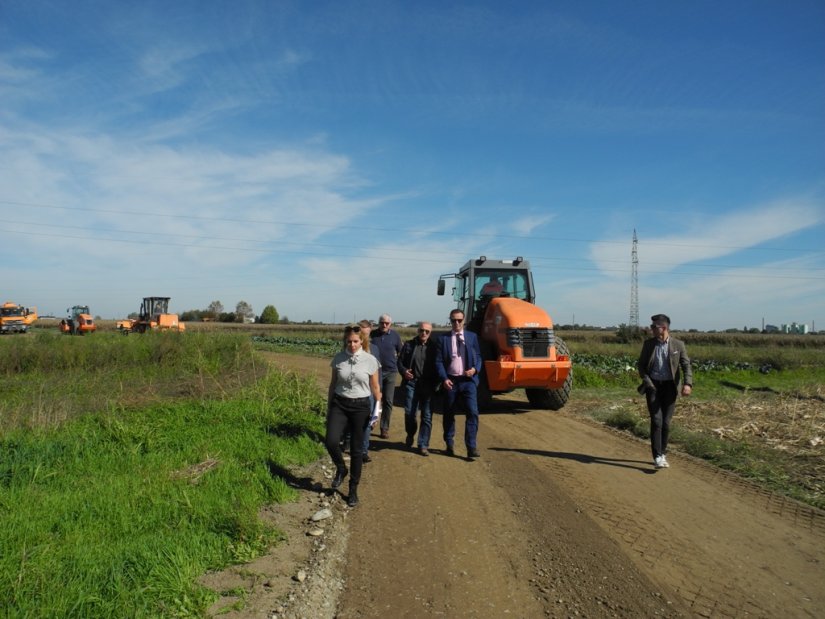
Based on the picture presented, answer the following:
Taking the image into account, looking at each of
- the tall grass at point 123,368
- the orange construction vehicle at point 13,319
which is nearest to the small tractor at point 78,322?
the orange construction vehicle at point 13,319

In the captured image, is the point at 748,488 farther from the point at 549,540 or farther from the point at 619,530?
the point at 549,540

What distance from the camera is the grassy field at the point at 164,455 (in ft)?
13.0

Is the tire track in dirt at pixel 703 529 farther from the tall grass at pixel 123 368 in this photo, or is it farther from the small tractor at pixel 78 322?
the small tractor at pixel 78 322

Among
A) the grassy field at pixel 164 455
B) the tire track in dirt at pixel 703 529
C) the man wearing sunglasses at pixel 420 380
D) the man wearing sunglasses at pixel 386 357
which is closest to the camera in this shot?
the grassy field at pixel 164 455

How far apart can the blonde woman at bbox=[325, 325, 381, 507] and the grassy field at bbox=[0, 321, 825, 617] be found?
74 cm

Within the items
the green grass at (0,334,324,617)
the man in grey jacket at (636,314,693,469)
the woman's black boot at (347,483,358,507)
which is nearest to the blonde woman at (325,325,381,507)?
the woman's black boot at (347,483,358,507)

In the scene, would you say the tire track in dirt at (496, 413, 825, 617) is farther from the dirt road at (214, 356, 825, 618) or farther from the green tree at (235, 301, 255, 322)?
the green tree at (235, 301, 255, 322)

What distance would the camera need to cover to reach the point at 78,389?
12961 millimetres

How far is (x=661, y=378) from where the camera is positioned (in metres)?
7.59

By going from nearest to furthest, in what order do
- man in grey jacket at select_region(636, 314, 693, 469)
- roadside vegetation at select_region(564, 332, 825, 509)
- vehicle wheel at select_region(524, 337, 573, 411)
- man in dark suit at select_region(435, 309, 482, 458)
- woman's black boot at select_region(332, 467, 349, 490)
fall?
woman's black boot at select_region(332, 467, 349, 490) → roadside vegetation at select_region(564, 332, 825, 509) → man in grey jacket at select_region(636, 314, 693, 469) → man in dark suit at select_region(435, 309, 482, 458) → vehicle wheel at select_region(524, 337, 573, 411)

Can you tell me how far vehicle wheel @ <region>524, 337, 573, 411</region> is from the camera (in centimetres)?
1180

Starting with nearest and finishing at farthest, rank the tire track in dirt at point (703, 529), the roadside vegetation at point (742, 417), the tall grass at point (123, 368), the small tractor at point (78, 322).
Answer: the tire track in dirt at point (703, 529), the roadside vegetation at point (742, 417), the tall grass at point (123, 368), the small tractor at point (78, 322)

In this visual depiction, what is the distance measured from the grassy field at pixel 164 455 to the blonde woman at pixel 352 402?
2.42ft

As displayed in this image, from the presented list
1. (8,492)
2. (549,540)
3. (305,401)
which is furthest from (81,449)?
(549,540)
